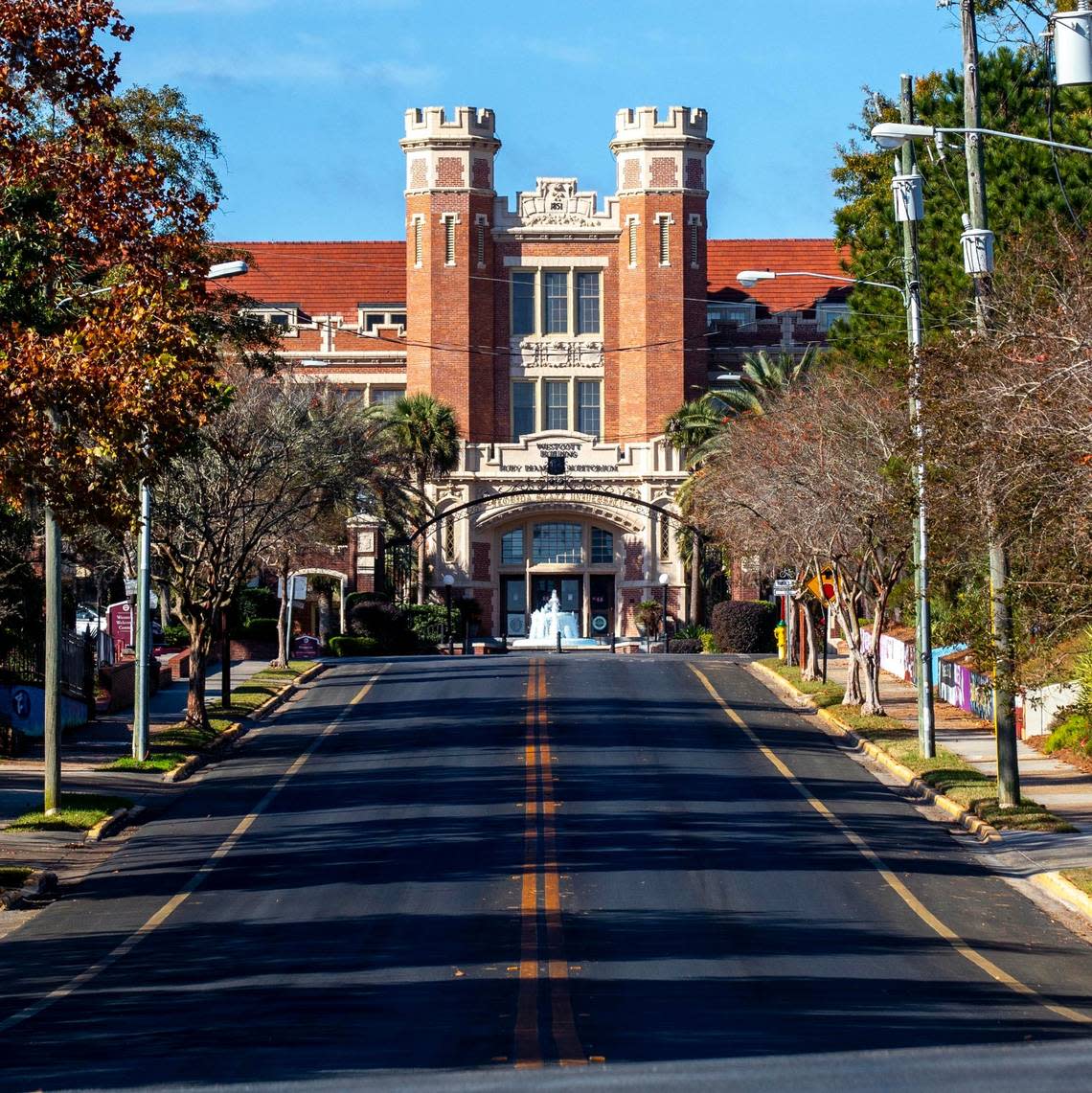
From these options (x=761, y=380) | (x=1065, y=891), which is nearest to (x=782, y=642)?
(x=761, y=380)

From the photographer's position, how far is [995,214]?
38.8 metres

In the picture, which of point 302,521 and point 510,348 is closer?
point 302,521

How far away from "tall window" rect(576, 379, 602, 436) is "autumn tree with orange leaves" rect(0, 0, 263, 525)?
5309 cm

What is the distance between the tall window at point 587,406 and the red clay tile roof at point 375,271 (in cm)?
1035

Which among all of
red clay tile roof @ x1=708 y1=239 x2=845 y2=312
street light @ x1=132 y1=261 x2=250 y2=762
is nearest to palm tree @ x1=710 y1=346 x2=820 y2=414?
red clay tile roof @ x1=708 y1=239 x2=845 y2=312

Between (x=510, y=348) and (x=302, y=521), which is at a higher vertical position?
(x=510, y=348)

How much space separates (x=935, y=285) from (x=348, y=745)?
1895cm

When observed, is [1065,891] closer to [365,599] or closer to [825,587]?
[825,587]

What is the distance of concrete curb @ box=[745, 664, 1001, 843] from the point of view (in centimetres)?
2392

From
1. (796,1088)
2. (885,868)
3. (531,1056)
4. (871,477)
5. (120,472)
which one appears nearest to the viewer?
(796,1088)

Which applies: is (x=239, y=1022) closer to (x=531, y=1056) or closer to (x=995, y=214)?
(x=531, y=1056)

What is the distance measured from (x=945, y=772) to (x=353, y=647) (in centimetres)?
3262

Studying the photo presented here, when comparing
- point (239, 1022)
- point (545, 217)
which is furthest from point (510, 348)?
point (239, 1022)

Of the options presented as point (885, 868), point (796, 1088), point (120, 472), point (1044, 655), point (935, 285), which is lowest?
point (885, 868)
